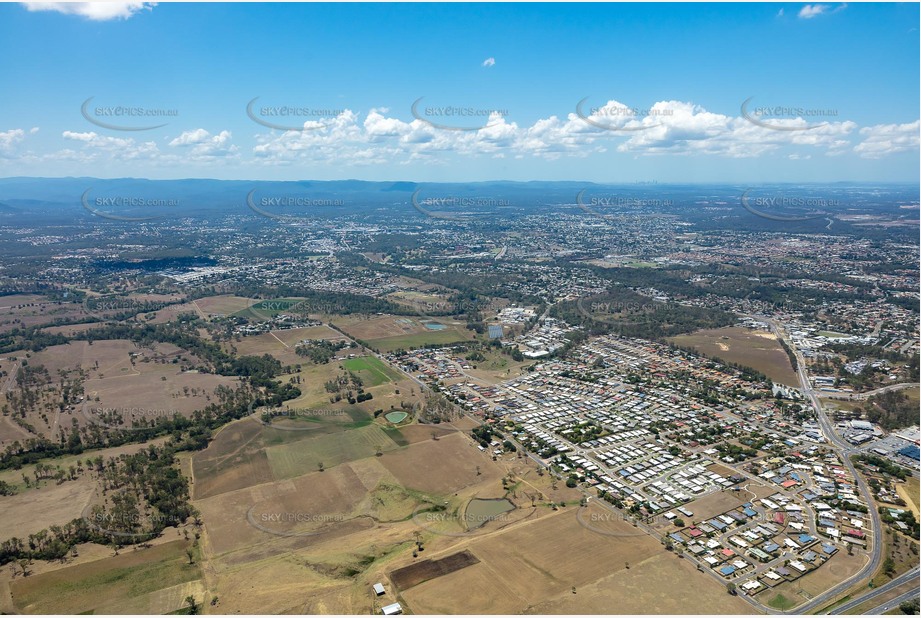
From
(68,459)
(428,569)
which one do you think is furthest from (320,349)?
(428,569)

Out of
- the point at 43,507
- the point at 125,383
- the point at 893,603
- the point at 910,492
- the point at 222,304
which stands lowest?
the point at 893,603

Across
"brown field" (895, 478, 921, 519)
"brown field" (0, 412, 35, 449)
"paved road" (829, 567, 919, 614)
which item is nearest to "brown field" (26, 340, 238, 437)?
"brown field" (0, 412, 35, 449)

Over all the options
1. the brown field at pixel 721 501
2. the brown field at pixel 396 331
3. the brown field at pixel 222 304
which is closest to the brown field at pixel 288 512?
the brown field at pixel 721 501

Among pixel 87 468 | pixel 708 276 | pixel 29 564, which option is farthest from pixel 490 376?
pixel 708 276

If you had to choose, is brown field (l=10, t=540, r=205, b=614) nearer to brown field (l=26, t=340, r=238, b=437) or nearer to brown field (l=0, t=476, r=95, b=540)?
brown field (l=0, t=476, r=95, b=540)

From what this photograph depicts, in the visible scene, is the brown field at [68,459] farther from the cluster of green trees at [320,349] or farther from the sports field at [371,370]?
the cluster of green trees at [320,349]

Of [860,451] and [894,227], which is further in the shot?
[894,227]

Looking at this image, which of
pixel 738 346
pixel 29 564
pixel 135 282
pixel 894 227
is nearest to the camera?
pixel 29 564

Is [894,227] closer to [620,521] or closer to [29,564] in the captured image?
[620,521]

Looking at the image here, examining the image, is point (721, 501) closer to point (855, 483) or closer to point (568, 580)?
point (855, 483)
